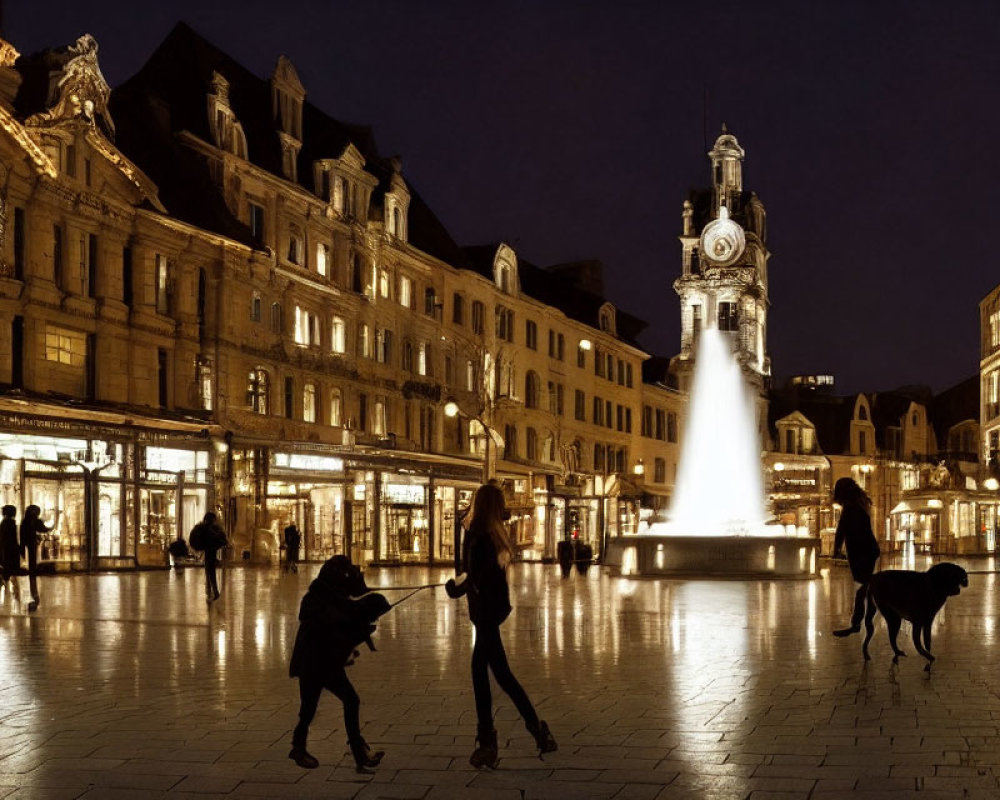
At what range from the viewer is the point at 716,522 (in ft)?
128

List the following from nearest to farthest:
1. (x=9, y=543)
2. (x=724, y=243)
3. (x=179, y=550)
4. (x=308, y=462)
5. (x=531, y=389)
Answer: (x=9, y=543) < (x=179, y=550) < (x=308, y=462) < (x=531, y=389) < (x=724, y=243)

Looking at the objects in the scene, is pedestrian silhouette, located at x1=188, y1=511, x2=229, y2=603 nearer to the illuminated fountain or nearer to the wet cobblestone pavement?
the wet cobblestone pavement

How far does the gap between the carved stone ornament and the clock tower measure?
54.9 meters

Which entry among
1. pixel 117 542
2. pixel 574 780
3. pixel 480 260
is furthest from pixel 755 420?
pixel 574 780

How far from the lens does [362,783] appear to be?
8.02m

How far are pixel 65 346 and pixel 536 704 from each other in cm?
2813

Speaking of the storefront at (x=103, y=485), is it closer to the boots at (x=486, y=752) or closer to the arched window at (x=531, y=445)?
the arched window at (x=531, y=445)

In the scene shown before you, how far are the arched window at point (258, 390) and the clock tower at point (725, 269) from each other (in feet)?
155

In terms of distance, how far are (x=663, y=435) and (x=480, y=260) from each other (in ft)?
80.0

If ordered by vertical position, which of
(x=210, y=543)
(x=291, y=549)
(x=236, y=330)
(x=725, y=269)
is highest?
(x=725, y=269)

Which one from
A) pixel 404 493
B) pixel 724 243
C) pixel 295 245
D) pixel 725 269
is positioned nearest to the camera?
pixel 295 245

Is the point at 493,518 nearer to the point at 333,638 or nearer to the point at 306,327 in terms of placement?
the point at 333,638

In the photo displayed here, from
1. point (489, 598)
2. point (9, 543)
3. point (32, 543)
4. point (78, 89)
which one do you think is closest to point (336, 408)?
point (78, 89)

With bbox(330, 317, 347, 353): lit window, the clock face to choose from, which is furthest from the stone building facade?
the clock face
